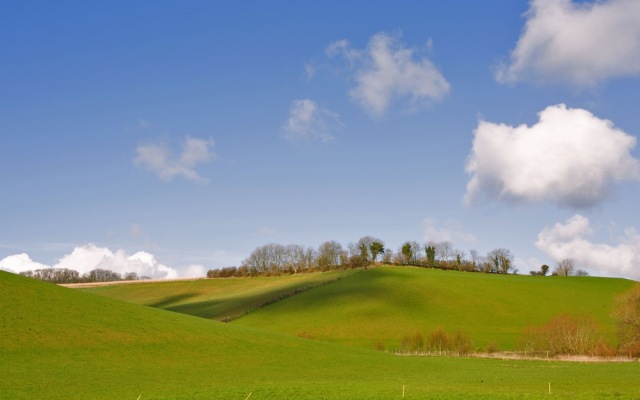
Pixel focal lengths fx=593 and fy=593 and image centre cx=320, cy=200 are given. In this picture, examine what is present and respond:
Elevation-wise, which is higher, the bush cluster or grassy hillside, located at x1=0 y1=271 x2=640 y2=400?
grassy hillside, located at x1=0 y1=271 x2=640 y2=400

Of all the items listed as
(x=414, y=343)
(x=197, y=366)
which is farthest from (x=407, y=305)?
(x=197, y=366)

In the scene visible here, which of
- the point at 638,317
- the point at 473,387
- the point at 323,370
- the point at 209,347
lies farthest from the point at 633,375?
the point at 209,347

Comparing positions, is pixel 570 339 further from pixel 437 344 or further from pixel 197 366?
pixel 197 366

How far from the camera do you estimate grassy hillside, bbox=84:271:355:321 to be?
120m

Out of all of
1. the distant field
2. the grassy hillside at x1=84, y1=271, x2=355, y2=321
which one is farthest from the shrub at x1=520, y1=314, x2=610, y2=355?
the grassy hillside at x1=84, y1=271, x2=355, y2=321

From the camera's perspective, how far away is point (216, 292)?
484 feet

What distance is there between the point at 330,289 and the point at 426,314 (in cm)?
2508

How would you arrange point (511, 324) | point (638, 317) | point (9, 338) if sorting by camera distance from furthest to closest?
1. point (511, 324)
2. point (638, 317)
3. point (9, 338)

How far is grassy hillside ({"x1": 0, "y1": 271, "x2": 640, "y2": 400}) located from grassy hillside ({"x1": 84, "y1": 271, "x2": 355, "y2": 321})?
4668 cm

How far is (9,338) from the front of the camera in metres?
52.1

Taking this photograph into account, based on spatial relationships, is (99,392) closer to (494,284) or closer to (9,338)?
(9,338)

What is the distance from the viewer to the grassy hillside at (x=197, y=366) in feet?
120

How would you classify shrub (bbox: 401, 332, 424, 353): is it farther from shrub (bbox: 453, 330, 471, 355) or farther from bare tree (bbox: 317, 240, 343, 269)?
bare tree (bbox: 317, 240, 343, 269)

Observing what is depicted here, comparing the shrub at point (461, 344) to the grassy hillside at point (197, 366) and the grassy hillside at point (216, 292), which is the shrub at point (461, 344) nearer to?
the grassy hillside at point (197, 366)
